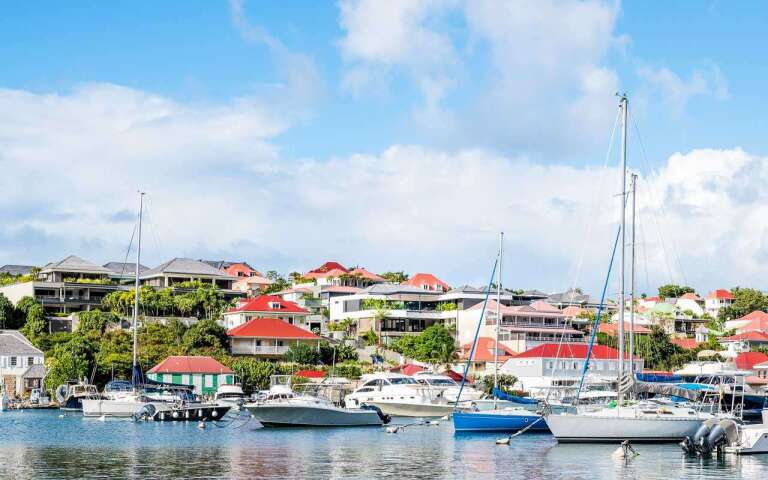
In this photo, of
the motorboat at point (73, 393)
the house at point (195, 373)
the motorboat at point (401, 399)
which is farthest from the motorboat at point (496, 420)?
the house at point (195, 373)

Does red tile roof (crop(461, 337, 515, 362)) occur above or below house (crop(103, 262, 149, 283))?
below

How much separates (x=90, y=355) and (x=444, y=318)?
42849mm

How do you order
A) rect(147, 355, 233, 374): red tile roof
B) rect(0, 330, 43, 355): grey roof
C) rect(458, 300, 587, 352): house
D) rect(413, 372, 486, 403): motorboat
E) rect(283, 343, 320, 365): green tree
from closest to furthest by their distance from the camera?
rect(413, 372, 486, 403): motorboat
rect(147, 355, 233, 374): red tile roof
rect(0, 330, 43, 355): grey roof
rect(283, 343, 320, 365): green tree
rect(458, 300, 587, 352): house

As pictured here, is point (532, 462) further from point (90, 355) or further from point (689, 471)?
point (90, 355)

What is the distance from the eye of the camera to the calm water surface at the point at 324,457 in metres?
40.6

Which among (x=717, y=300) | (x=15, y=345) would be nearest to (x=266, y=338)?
(x=15, y=345)

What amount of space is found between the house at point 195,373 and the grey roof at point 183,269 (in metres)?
43.2

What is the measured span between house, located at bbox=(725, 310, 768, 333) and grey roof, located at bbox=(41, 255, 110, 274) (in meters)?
82.3

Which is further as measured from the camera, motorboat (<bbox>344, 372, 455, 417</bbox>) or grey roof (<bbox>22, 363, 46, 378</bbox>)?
grey roof (<bbox>22, 363, 46, 378</bbox>)

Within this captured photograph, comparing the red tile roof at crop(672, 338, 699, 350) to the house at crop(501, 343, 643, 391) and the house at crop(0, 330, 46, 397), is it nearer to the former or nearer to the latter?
the house at crop(501, 343, 643, 391)

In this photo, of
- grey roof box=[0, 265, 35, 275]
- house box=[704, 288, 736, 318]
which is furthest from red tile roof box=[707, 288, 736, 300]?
grey roof box=[0, 265, 35, 275]

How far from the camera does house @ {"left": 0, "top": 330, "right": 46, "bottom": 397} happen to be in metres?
99.1

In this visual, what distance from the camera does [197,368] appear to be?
95.2 metres

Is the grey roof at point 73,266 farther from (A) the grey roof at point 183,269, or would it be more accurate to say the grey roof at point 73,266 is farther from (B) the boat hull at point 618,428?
(B) the boat hull at point 618,428
